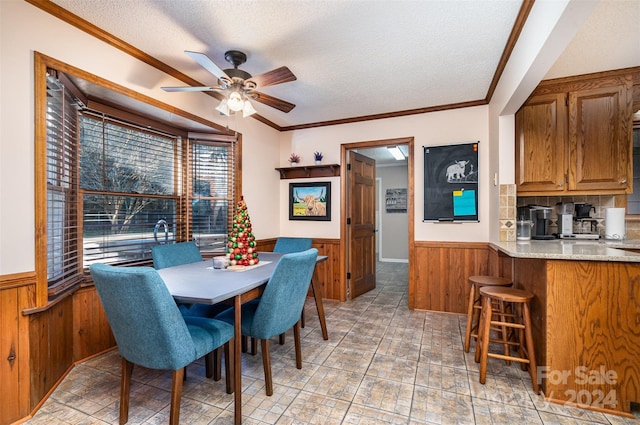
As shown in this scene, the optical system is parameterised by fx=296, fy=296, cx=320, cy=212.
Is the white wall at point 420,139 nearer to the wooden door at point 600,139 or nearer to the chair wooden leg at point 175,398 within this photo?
the wooden door at point 600,139

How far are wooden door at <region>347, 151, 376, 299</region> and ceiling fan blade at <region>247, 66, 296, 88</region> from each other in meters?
2.05

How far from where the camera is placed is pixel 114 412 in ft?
5.65

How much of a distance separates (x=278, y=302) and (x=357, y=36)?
1975mm

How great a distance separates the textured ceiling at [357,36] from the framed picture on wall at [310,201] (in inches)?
57.5

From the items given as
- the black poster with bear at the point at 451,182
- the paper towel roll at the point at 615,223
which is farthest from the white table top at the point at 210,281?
the paper towel roll at the point at 615,223

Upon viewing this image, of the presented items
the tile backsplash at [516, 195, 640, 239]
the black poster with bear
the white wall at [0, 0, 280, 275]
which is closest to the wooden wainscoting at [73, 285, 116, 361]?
the white wall at [0, 0, 280, 275]

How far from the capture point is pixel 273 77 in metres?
2.20

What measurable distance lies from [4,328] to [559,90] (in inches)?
176

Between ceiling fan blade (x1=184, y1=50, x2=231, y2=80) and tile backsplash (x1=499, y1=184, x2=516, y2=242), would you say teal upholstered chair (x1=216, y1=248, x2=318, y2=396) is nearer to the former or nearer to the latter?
ceiling fan blade (x1=184, y1=50, x2=231, y2=80)

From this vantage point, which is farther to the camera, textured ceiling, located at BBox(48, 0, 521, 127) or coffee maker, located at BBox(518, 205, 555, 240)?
coffee maker, located at BBox(518, 205, 555, 240)

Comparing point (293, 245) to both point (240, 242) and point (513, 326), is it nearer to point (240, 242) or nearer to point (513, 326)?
point (240, 242)

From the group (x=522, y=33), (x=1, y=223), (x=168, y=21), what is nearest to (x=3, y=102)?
(x=1, y=223)

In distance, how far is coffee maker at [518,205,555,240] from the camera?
281cm

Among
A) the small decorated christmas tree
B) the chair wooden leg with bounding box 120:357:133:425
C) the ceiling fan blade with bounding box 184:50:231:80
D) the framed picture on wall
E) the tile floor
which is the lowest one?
the tile floor
